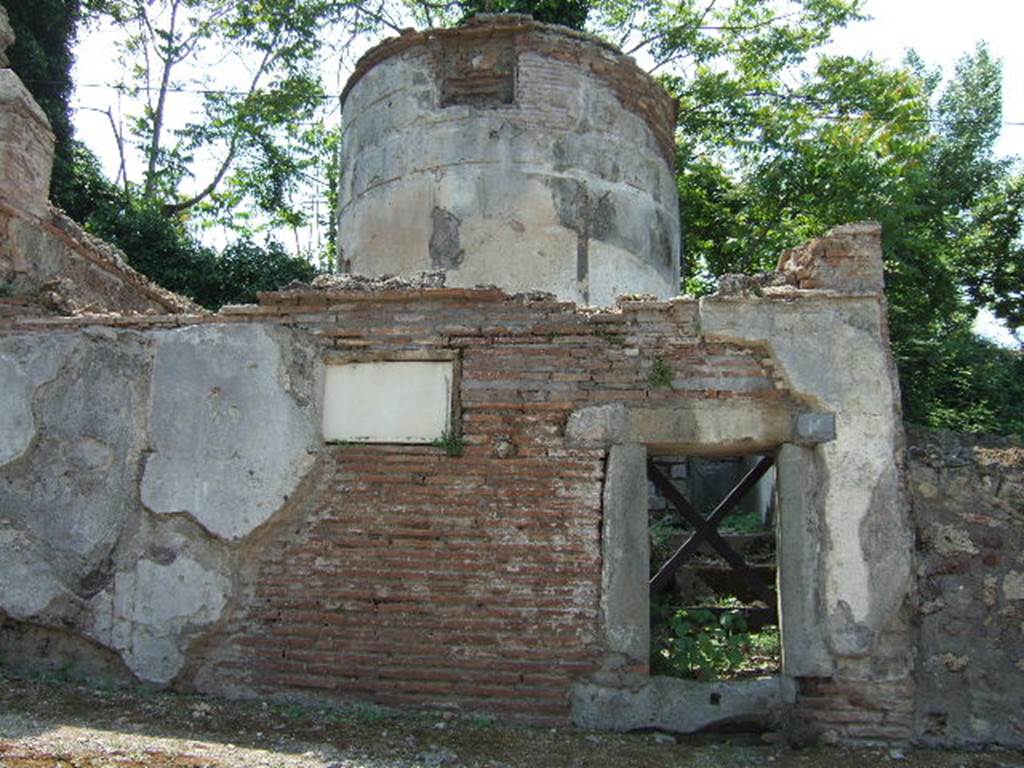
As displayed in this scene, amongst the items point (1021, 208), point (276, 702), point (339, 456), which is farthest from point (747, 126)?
point (276, 702)

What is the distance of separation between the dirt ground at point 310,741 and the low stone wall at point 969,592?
0.73 ft

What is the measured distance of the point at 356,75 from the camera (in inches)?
381

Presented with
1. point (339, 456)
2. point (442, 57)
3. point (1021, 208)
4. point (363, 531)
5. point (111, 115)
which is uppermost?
point (111, 115)

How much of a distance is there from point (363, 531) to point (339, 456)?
49 centimetres

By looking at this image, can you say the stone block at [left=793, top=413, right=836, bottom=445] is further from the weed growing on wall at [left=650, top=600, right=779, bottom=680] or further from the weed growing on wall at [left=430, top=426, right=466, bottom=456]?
the weed growing on wall at [left=430, top=426, right=466, bottom=456]

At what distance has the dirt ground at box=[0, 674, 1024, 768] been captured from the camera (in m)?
4.70

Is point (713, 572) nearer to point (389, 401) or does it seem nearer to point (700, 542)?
point (700, 542)

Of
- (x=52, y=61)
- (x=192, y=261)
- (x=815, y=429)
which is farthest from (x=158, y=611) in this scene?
(x=52, y=61)

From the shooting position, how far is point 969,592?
5.95 metres

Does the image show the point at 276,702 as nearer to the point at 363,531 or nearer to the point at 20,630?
the point at 363,531

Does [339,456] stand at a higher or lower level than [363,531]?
higher

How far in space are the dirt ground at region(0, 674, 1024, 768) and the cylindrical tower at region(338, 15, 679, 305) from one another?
13.1 ft

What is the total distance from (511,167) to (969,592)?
4889mm

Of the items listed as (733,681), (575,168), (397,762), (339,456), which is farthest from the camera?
(575,168)
